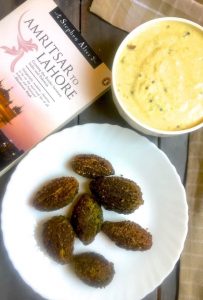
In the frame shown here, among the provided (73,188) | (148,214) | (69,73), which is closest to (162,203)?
(148,214)

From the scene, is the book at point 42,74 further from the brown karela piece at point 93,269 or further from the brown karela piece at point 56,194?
the brown karela piece at point 93,269

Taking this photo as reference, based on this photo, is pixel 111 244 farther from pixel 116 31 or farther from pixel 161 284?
pixel 116 31

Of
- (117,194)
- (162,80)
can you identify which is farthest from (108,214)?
(162,80)

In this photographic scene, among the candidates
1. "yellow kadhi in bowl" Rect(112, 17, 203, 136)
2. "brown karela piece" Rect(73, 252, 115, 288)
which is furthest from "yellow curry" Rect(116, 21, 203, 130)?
"brown karela piece" Rect(73, 252, 115, 288)

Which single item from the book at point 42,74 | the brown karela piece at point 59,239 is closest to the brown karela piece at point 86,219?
the brown karela piece at point 59,239

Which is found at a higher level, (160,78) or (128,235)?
(160,78)

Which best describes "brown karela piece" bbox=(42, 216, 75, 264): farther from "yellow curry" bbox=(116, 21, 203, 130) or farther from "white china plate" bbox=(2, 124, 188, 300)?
"yellow curry" bbox=(116, 21, 203, 130)

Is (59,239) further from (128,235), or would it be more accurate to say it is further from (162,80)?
(162,80)
